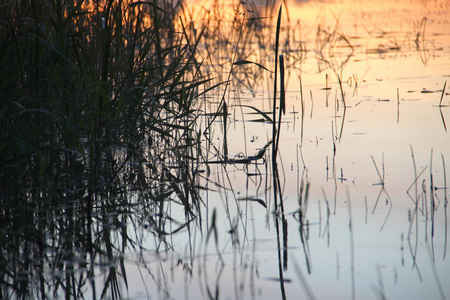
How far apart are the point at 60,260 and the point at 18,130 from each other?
63 centimetres

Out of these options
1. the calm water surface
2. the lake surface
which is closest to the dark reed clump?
the lake surface

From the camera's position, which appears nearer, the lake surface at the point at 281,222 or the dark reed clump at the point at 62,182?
the lake surface at the point at 281,222

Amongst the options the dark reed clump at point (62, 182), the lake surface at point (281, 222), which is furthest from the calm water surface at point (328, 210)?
the dark reed clump at point (62, 182)

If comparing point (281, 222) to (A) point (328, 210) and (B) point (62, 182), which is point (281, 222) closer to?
(A) point (328, 210)

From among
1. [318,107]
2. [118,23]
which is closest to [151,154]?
[118,23]

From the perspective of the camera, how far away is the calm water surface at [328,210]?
1895 millimetres

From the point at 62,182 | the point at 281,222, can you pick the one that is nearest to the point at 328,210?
the point at 281,222

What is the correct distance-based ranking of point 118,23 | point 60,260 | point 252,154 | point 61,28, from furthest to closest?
point 252,154
point 118,23
point 61,28
point 60,260

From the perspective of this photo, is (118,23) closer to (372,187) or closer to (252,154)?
(252,154)

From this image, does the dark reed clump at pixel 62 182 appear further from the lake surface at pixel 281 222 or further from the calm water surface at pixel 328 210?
the calm water surface at pixel 328 210

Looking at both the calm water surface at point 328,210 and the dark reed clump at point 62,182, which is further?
the dark reed clump at point 62,182

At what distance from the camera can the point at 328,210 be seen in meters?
2.46

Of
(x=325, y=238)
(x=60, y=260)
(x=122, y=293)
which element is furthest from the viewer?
(x=325, y=238)

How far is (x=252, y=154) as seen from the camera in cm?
340
